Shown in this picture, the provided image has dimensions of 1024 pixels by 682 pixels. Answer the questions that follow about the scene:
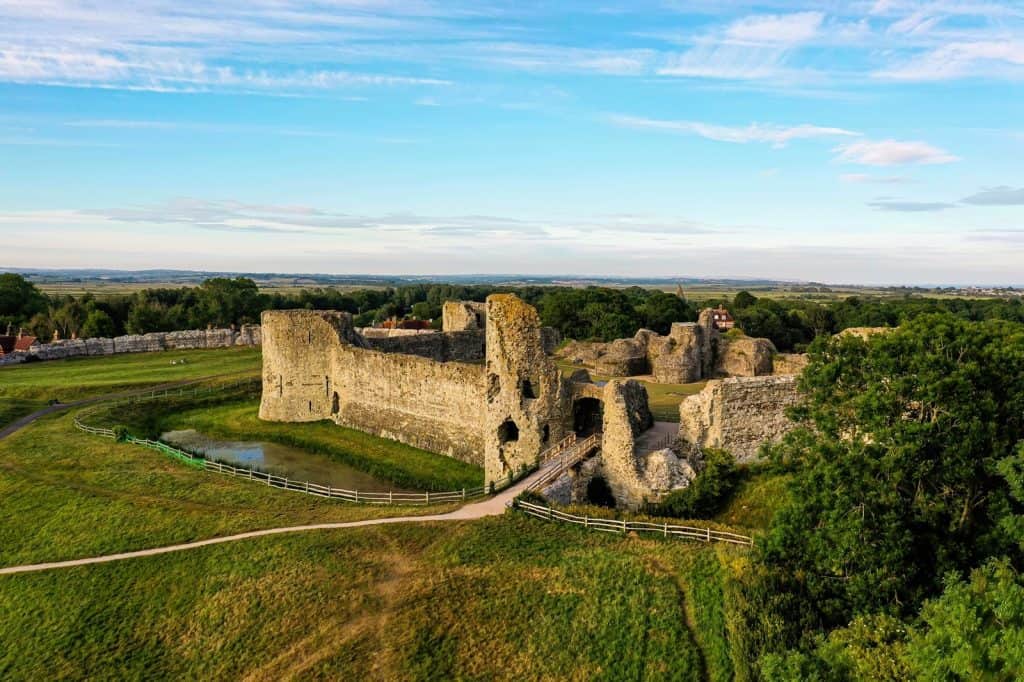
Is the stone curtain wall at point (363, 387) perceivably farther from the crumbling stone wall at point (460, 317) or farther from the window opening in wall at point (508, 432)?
the crumbling stone wall at point (460, 317)

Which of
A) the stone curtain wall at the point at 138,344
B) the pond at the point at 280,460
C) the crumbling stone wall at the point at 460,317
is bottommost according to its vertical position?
the pond at the point at 280,460

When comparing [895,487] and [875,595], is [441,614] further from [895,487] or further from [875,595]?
[895,487]

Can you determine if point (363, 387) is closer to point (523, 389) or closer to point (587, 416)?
point (523, 389)

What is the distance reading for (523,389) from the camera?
90.2 feet

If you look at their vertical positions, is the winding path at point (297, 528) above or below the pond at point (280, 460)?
above

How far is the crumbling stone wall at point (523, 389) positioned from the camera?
27.2 meters

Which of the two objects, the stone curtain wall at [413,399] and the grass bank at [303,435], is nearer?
the grass bank at [303,435]

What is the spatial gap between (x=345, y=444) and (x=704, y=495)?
66.0ft

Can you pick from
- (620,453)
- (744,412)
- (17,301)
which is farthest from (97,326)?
(744,412)

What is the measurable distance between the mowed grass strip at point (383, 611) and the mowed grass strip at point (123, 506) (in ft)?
5.41

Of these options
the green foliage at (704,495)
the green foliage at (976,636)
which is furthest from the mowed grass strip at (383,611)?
the green foliage at (976,636)

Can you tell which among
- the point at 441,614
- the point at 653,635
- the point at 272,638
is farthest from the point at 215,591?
the point at 653,635

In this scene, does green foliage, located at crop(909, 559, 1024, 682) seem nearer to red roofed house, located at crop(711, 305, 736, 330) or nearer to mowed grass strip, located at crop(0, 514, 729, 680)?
mowed grass strip, located at crop(0, 514, 729, 680)

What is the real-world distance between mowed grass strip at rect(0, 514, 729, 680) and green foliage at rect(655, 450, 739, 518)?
331cm
